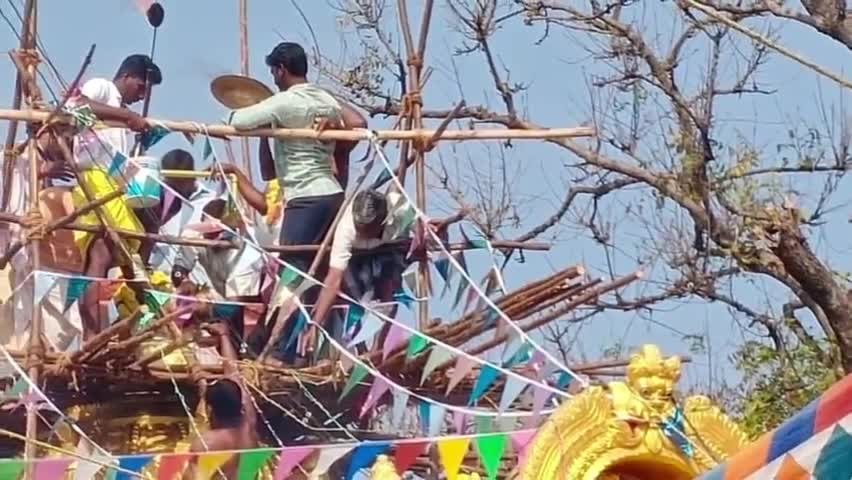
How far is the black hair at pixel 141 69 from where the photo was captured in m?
5.96

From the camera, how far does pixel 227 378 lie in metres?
5.35

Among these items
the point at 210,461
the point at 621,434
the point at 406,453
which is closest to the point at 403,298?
the point at 406,453

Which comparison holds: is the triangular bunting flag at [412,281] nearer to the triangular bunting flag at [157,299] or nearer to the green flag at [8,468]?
the triangular bunting flag at [157,299]

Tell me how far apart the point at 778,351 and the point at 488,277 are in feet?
14.9

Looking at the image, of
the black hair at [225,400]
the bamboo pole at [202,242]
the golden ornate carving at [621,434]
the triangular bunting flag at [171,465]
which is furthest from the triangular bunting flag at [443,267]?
the golden ornate carving at [621,434]

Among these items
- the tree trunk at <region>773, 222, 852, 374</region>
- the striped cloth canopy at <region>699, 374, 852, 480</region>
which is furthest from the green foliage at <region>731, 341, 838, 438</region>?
the striped cloth canopy at <region>699, 374, 852, 480</region>

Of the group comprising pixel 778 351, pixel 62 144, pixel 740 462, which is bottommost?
pixel 778 351

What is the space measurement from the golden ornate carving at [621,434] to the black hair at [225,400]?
152 centimetres

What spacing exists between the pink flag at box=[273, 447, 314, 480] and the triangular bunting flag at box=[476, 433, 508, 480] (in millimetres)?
453

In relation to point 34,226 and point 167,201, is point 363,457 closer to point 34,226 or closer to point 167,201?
point 34,226

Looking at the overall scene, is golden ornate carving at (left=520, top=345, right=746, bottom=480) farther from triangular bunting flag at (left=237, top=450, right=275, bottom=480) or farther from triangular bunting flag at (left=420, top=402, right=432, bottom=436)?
triangular bunting flag at (left=420, top=402, right=432, bottom=436)

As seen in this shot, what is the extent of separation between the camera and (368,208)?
572 cm

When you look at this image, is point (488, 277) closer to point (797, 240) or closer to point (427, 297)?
point (427, 297)

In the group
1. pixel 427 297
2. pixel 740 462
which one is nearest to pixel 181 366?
pixel 427 297
